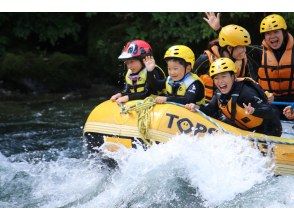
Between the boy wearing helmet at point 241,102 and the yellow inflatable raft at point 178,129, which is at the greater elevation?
the boy wearing helmet at point 241,102

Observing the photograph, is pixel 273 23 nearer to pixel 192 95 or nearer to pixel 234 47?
pixel 234 47

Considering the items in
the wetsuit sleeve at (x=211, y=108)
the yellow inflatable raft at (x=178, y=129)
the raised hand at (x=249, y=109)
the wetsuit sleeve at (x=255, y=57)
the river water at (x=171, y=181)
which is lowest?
the river water at (x=171, y=181)

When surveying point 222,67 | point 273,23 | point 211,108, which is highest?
point 273,23

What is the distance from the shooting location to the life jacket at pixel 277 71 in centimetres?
688

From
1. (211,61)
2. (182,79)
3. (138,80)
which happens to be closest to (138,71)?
(138,80)

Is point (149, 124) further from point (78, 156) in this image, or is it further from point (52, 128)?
point (52, 128)

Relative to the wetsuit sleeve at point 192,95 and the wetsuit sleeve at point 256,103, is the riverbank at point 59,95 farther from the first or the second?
the wetsuit sleeve at point 256,103

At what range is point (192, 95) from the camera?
237 inches

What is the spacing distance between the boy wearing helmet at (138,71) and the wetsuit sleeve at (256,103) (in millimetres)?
966

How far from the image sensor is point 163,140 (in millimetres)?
5852

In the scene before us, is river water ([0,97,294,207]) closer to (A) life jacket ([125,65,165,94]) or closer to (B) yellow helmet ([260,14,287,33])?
(A) life jacket ([125,65,165,94])

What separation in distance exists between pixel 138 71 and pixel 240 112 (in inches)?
45.9

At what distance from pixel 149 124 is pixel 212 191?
86 centimetres

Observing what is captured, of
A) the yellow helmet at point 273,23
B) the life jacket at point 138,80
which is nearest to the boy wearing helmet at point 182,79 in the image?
the life jacket at point 138,80
